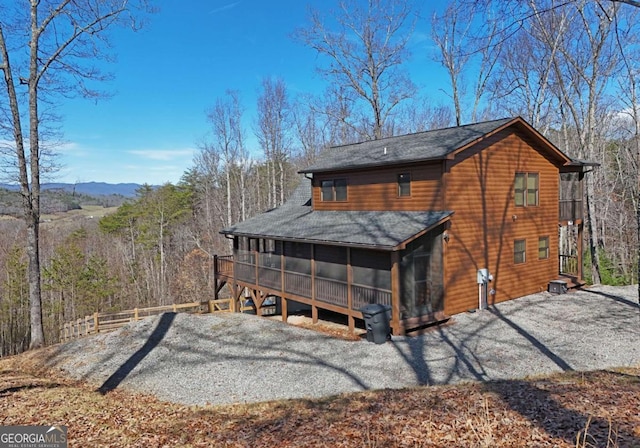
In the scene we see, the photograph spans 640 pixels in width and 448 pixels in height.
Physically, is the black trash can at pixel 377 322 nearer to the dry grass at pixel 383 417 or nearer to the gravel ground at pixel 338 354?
the gravel ground at pixel 338 354

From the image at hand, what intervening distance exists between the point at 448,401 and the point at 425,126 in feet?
115

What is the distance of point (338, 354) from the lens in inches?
A: 432

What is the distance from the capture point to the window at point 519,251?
51.0 feet

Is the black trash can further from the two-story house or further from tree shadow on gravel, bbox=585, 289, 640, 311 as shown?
tree shadow on gravel, bbox=585, 289, 640, 311

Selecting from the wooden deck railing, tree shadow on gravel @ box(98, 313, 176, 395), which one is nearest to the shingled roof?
the wooden deck railing

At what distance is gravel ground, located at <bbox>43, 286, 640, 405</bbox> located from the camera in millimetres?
8977

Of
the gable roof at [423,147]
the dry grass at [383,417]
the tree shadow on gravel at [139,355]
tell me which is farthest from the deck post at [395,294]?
the tree shadow on gravel at [139,355]

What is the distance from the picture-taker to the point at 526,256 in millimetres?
15977

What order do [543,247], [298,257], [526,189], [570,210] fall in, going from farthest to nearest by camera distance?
[570,210] → [298,257] → [543,247] → [526,189]

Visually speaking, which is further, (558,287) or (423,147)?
(558,287)

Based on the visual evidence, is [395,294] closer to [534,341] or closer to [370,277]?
[370,277]

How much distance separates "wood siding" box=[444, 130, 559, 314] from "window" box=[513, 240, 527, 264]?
0.16m

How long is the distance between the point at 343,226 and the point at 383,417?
365 inches

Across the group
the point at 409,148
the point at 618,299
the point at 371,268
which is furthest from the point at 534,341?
the point at 409,148
